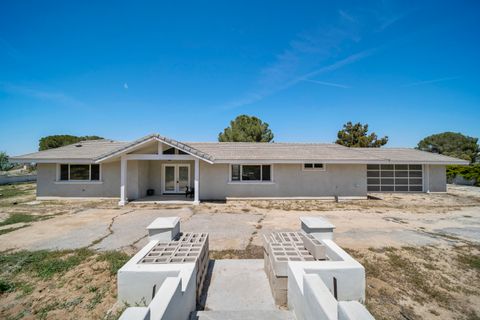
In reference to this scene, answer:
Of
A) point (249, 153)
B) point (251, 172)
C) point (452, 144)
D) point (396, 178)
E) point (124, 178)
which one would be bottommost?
point (396, 178)

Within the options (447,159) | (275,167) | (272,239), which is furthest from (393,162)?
(272,239)

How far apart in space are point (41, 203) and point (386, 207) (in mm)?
18818

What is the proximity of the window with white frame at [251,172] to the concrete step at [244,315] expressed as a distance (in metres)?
10.3

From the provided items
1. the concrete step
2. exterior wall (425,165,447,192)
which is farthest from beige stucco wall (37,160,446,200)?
the concrete step

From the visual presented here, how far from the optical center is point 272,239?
14.7ft

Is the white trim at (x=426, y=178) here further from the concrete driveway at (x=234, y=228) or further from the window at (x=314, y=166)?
the window at (x=314, y=166)

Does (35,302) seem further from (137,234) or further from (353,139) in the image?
(353,139)

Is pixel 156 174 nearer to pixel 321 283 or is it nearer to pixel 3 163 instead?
pixel 321 283

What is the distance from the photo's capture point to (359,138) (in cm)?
3247

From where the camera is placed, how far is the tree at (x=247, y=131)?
29359 millimetres

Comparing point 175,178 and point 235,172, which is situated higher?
point 235,172

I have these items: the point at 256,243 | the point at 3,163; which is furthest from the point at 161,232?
the point at 3,163

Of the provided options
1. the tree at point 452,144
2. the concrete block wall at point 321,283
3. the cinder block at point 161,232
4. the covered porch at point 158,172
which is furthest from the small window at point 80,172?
the tree at point 452,144

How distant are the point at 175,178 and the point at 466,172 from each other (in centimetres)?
2701
